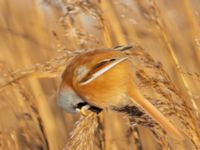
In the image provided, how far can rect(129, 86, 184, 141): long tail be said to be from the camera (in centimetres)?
103

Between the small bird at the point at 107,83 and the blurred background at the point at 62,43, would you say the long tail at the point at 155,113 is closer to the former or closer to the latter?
the small bird at the point at 107,83

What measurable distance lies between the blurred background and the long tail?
0.94 ft

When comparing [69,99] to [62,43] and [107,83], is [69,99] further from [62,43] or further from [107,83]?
[62,43]

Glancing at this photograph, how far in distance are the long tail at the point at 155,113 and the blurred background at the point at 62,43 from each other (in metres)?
0.29

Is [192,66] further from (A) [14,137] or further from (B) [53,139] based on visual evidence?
(A) [14,137]

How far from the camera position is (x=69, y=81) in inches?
43.2

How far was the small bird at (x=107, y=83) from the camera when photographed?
104cm

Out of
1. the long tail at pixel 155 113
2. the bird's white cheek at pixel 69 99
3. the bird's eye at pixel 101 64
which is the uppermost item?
the bird's eye at pixel 101 64

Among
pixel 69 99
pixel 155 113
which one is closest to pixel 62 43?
pixel 69 99

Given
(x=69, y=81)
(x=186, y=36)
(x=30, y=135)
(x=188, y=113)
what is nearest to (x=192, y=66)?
(x=186, y=36)

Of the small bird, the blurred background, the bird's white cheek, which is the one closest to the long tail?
the small bird

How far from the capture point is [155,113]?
3.43 feet

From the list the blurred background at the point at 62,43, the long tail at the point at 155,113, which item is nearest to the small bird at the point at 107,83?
the long tail at the point at 155,113

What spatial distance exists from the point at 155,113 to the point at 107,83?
0.13 meters
